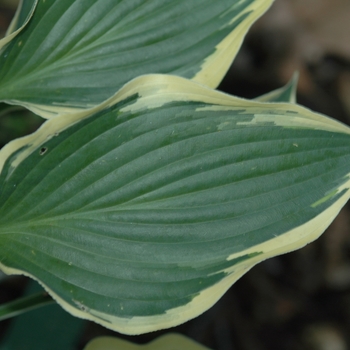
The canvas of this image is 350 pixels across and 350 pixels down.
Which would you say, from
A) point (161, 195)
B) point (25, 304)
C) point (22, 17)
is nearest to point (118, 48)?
point (22, 17)

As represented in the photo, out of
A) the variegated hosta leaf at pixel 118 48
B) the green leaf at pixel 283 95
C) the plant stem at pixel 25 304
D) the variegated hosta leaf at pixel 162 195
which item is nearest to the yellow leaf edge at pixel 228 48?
the variegated hosta leaf at pixel 118 48

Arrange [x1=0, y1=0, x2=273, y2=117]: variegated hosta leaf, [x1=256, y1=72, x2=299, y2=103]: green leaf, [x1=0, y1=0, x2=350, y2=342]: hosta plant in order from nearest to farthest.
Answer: [x1=0, y1=0, x2=350, y2=342]: hosta plant → [x1=0, y1=0, x2=273, y2=117]: variegated hosta leaf → [x1=256, y1=72, x2=299, y2=103]: green leaf

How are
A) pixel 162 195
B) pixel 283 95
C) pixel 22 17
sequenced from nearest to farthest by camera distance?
pixel 162 195 → pixel 22 17 → pixel 283 95

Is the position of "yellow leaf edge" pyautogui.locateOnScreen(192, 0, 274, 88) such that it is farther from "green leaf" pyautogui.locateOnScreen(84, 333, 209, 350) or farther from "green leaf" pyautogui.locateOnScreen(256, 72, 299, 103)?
"green leaf" pyautogui.locateOnScreen(84, 333, 209, 350)

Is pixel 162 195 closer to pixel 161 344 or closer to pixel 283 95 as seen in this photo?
pixel 161 344


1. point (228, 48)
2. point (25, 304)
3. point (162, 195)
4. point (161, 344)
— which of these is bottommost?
point (161, 344)

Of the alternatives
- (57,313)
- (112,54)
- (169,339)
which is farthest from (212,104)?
(57,313)

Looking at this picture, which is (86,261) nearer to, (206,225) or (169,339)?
(206,225)

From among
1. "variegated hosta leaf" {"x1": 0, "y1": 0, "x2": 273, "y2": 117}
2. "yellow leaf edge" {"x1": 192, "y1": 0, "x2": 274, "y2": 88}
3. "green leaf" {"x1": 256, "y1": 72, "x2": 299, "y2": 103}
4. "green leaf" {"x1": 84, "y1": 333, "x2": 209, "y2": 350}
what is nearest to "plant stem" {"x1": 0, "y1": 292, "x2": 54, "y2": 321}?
"green leaf" {"x1": 84, "y1": 333, "x2": 209, "y2": 350}
